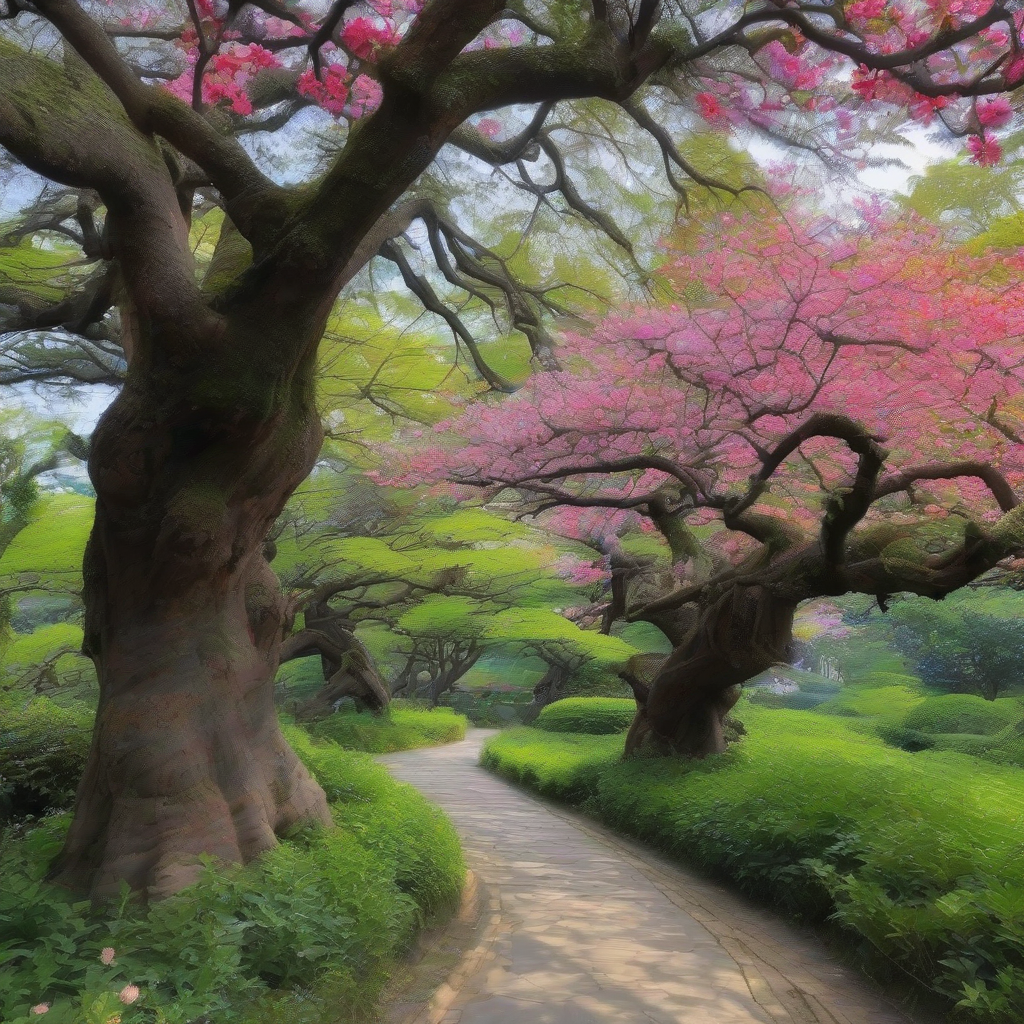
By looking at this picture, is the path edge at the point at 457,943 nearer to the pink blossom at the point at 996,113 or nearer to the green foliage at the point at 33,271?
the pink blossom at the point at 996,113

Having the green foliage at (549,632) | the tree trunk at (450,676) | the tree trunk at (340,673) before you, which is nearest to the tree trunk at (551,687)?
the tree trunk at (450,676)

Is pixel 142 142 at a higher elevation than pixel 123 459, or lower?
higher

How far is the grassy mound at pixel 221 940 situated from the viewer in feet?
9.98

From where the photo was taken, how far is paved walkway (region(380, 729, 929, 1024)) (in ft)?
14.4

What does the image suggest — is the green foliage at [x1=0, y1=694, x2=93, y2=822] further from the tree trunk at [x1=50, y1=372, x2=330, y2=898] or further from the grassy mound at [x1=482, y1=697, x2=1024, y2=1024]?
the grassy mound at [x1=482, y1=697, x2=1024, y2=1024]

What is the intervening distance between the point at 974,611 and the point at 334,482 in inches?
880

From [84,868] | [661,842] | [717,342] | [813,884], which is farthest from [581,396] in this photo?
[84,868]

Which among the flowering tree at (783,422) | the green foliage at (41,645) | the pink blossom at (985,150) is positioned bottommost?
the green foliage at (41,645)

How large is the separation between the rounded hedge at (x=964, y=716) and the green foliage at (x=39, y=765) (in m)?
20.6

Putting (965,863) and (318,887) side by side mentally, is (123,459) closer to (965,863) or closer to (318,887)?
(318,887)

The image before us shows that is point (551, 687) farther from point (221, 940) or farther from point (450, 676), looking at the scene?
point (221, 940)

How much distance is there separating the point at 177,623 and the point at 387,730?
1789cm

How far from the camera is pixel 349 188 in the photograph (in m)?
4.21

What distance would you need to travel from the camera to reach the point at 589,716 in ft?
74.2
